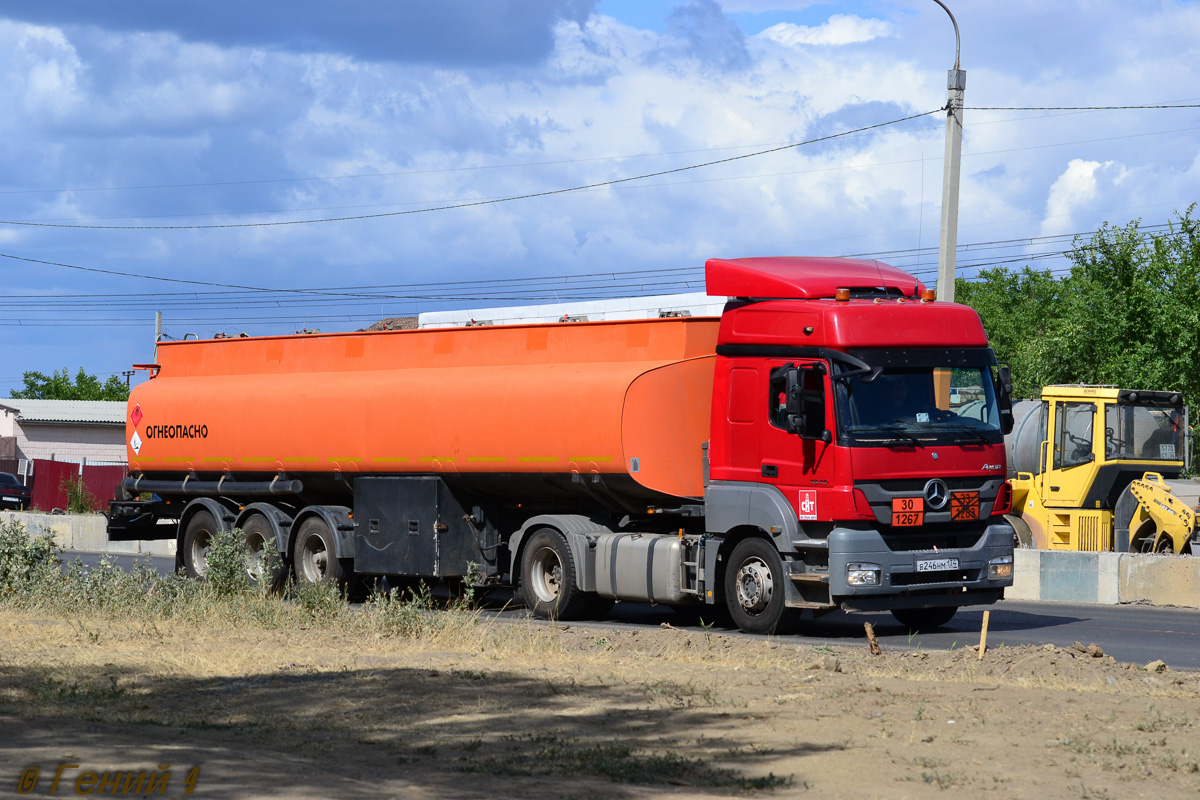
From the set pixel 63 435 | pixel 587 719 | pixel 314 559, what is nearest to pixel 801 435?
pixel 587 719

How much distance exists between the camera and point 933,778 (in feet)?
23.4

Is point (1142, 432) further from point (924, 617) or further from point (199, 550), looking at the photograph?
point (199, 550)

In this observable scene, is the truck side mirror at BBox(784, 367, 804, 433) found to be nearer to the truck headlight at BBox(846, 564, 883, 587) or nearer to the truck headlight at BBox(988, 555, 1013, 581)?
the truck headlight at BBox(846, 564, 883, 587)

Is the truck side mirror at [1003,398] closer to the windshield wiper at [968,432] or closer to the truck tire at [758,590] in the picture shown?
the windshield wiper at [968,432]

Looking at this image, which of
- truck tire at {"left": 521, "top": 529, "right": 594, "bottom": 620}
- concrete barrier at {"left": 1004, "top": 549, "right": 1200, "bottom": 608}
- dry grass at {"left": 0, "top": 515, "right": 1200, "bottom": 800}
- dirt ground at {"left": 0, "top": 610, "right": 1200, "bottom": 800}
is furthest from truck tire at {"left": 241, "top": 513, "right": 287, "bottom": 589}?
concrete barrier at {"left": 1004, "top": 549, "right": 1200, "bottom": 608}

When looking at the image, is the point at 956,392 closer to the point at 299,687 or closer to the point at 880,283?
the point at 880,283

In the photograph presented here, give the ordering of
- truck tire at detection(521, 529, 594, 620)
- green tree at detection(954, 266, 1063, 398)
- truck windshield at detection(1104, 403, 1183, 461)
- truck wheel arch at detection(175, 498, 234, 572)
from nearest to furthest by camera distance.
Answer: truck tire at detection(521, 529, 594, 620) < truck wheel arch at detection(175, 498, 234, 572) < truck windshield at detection(1104, 403, 1183, 461) < green tree at detection(954, 266, 1063, 398)

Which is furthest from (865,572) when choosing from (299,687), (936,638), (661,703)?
(299,687)

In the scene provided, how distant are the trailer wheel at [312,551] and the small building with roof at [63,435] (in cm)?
5679

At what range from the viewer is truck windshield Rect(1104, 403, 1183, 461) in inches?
872

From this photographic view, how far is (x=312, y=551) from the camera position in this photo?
754 inches

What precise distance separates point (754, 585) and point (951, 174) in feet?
33.4

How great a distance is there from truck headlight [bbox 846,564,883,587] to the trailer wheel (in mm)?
7524

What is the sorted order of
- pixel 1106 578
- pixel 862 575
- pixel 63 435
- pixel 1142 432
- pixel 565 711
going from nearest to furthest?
pixel 565 711 → pixel 862 575 → pixel 1106 578 → pixel 1142 432 → pixel 63 435
